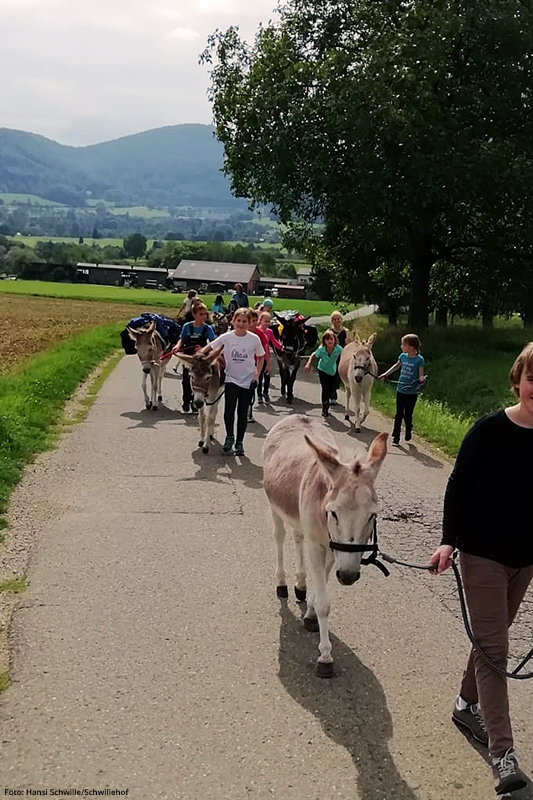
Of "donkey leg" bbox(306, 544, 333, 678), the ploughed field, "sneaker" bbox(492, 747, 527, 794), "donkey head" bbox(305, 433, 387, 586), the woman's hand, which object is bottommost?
the ploughed field

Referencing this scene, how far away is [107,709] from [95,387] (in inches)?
603

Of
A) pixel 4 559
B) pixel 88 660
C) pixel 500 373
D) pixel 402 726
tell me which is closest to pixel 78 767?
pixel 88 660

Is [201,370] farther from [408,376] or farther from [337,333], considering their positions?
[337,333]

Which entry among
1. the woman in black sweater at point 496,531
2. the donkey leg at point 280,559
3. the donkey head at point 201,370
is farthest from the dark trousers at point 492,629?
the donkey head at point 201,370

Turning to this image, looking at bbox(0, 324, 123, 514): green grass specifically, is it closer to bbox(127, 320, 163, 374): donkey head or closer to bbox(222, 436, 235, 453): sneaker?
bbox(127, 320, 163, 374): donkey head

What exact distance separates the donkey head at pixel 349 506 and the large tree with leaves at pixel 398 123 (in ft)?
67.4

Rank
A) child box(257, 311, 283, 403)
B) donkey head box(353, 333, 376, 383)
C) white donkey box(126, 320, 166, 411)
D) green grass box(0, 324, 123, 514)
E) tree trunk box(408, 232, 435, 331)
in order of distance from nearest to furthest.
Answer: green grass box(0, 324, 123, 514) → donkey head box(353, 333, 376, 383) → child box(257, 311, 283, 403) → white donkey box(126, 320, 166, 411) → tree trunk box(408, 232, 435, 331)

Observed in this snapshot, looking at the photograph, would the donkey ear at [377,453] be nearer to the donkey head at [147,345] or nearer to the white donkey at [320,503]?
the white donkey at [320,503]

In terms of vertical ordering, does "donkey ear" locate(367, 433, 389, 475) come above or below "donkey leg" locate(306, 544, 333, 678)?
above

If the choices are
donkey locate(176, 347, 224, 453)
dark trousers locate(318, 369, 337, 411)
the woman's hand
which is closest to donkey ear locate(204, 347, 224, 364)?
donkey locate(176, 347, 224, 453)

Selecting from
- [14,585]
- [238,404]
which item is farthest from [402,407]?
[14,585]

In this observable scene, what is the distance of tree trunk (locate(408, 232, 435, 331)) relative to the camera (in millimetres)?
29033

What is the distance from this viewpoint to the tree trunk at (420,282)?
95.3ft

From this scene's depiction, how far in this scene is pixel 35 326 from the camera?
41.4 meters
